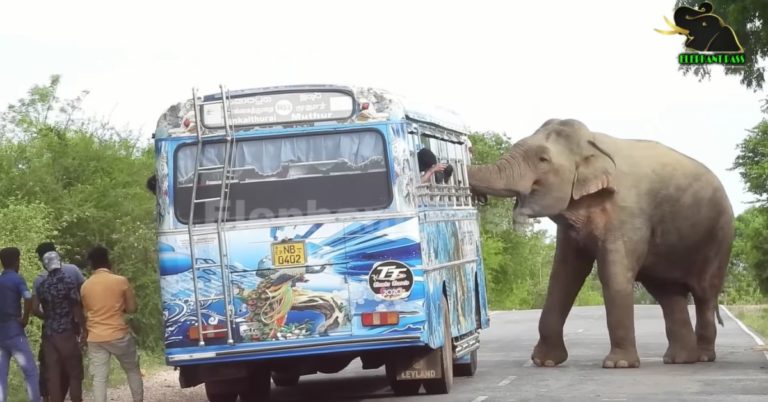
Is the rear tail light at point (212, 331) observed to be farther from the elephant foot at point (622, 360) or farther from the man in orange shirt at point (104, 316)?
the elephant foot at point (622, 360)

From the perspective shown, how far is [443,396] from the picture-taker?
16547 mm

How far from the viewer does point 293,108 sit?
50.3 ft

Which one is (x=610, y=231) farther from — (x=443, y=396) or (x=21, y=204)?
(x=21, y=204)

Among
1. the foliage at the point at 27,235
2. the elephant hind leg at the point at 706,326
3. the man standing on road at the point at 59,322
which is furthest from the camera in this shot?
the elephant hind leg at the point at 706,326

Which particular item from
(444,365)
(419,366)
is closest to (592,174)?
(444,365)

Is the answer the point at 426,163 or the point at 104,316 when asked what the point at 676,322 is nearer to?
the point at 426,163

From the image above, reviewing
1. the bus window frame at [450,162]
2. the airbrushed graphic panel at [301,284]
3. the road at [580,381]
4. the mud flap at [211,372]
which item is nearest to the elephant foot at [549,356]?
the road at [580,381]

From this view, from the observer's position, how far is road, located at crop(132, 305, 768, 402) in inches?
640

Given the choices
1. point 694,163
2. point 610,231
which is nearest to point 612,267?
point 610,231

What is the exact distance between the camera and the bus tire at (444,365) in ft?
53.6

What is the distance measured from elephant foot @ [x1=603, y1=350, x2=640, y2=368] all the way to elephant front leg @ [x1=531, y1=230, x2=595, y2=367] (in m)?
1.20

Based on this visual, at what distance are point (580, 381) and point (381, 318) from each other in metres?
4.01

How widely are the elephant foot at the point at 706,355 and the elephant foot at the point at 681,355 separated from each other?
0.77 ft

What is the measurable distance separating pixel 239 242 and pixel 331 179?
1104mm
